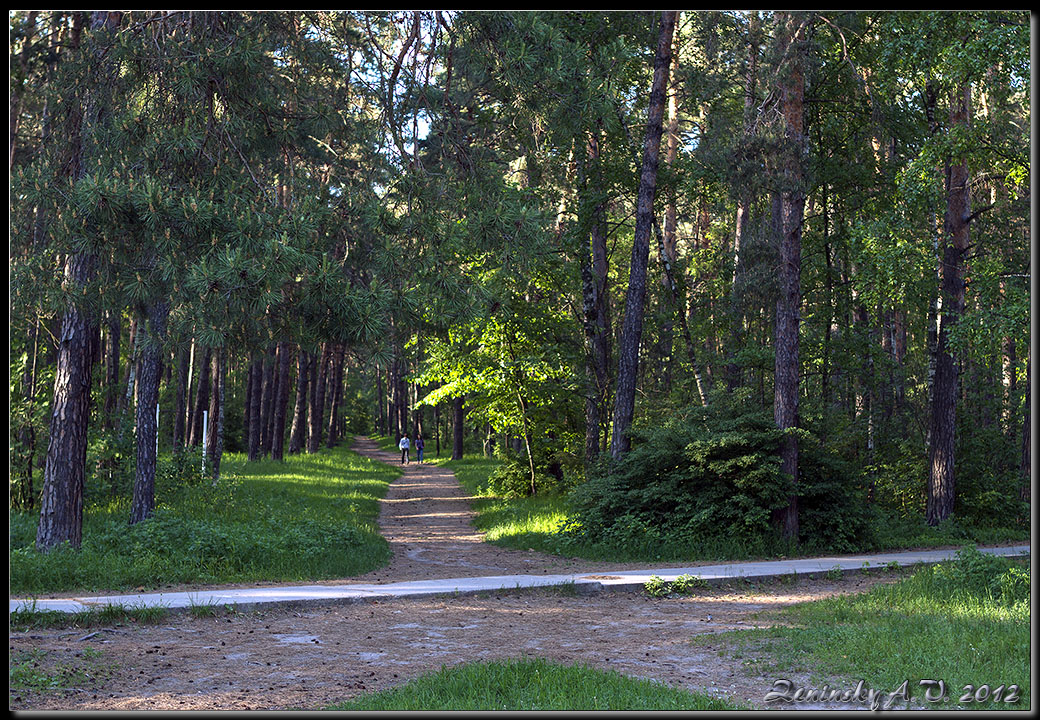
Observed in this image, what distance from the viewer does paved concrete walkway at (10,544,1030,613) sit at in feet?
29.1

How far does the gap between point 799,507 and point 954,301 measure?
18.5 feet

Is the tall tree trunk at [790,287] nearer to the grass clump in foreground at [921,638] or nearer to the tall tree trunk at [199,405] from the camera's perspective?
the grass clump in foreground at [921,638]

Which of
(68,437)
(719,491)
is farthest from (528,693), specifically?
(719,491)

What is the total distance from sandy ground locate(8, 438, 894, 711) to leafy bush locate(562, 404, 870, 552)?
2475mm

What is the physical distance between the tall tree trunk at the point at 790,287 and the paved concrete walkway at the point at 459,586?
158cm

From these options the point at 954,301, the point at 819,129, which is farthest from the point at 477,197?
the point at 819,129

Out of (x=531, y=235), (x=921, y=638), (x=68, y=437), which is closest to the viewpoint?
(x=921, y=638)

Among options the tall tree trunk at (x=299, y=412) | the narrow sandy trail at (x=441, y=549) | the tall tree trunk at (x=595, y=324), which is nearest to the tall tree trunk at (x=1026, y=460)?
the tall tree trunk at (x=595, y=324)

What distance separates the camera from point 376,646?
7664 mm

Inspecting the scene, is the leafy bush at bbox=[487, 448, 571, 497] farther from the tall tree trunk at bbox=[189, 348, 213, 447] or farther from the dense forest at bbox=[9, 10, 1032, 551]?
the tall tree trunk at bbox=[189, 348, 213, 447]

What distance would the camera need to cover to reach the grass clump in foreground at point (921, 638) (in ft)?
19.6

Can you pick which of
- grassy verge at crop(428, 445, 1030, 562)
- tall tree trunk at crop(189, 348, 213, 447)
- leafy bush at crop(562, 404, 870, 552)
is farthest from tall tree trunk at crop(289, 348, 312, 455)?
leafy bush at crop(562, 404, 870, 552)

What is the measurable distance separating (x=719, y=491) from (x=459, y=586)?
5613 mm

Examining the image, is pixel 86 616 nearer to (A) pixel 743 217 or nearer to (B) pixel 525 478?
(B) pixel 525 478
